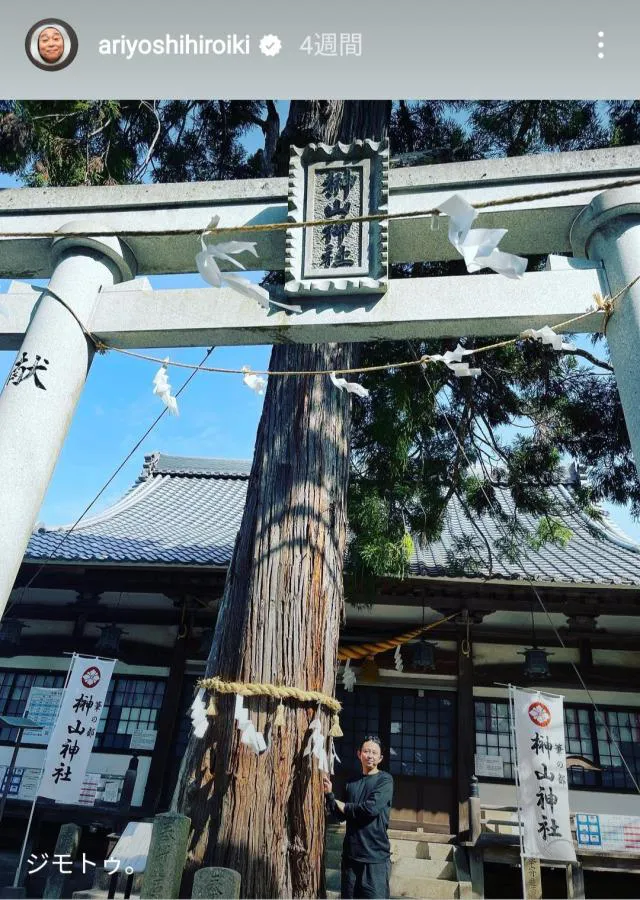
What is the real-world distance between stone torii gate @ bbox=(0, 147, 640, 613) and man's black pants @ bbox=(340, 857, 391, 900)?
2877 millimetres

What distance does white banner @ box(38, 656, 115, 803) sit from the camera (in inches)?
290

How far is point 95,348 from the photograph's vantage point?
3.28m

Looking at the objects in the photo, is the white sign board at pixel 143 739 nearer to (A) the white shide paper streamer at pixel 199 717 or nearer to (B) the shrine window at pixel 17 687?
(B) the shrine window at pixel 17 687

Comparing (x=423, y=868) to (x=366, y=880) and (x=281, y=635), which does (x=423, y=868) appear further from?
(x=281, y=635)

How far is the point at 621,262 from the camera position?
2795 mm

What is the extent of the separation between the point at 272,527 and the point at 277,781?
54.5 inches

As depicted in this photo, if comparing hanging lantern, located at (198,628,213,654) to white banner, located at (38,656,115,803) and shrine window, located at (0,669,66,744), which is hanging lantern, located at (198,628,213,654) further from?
shrine window, located at (0,669,66,744)

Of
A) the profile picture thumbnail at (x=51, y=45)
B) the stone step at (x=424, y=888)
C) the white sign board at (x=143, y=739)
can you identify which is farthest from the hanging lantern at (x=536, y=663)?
the profile picture thumbnail at (x=51, y=45)

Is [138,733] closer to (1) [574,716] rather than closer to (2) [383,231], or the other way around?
(1) [574,716]

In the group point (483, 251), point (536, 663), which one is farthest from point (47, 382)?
point (536, 663)

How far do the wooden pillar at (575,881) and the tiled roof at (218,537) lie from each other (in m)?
3.12

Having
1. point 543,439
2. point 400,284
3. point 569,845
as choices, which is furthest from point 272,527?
point 569,845

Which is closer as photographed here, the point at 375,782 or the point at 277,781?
the point at 277,781

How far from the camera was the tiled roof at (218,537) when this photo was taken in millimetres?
7832
